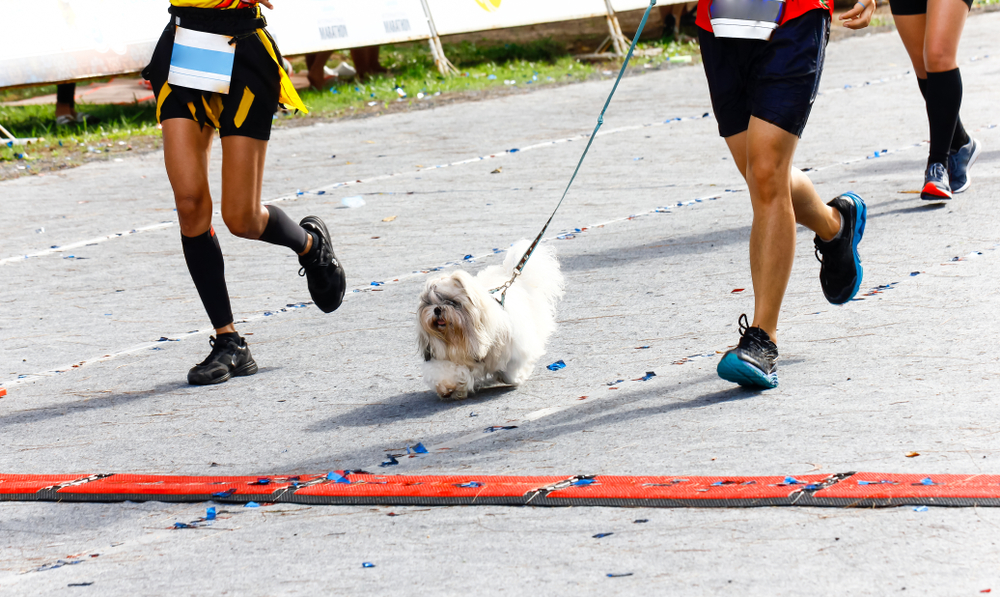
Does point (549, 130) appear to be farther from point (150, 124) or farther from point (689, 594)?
point (689, 594)

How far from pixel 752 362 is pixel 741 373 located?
0.19 feet

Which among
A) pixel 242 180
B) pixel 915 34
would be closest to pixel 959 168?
pixel 915 34

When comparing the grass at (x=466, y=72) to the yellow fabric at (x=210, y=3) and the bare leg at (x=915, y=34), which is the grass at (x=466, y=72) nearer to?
the bare leg at (x=915, y=34)

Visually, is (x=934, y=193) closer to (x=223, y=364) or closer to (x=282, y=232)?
(x=282, y=232)

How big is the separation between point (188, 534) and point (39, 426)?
1.47m

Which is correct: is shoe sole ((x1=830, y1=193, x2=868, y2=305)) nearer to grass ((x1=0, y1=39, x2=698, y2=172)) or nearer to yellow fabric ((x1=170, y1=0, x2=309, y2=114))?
yellow fabric ((x1=170, y1=0, x2=309, y2=114))

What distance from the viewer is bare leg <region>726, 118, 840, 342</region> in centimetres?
393

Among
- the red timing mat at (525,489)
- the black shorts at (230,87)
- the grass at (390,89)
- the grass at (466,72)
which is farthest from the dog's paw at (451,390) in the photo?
the grass at (466,72)

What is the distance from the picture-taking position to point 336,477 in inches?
137

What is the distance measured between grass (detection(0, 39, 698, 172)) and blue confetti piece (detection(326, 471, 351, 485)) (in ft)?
25.8

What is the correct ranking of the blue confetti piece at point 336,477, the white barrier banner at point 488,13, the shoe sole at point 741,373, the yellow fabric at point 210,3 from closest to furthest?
the blue confetti piece at point 336,477
the shoe sole at point 741,373
the yellow fabric at point 210,3
the white barrier banner at point 488,13

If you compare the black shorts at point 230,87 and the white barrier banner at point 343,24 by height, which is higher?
the black shorts at point 230,87

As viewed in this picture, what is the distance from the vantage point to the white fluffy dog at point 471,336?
4.16 m

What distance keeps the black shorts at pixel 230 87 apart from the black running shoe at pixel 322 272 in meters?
0.66
